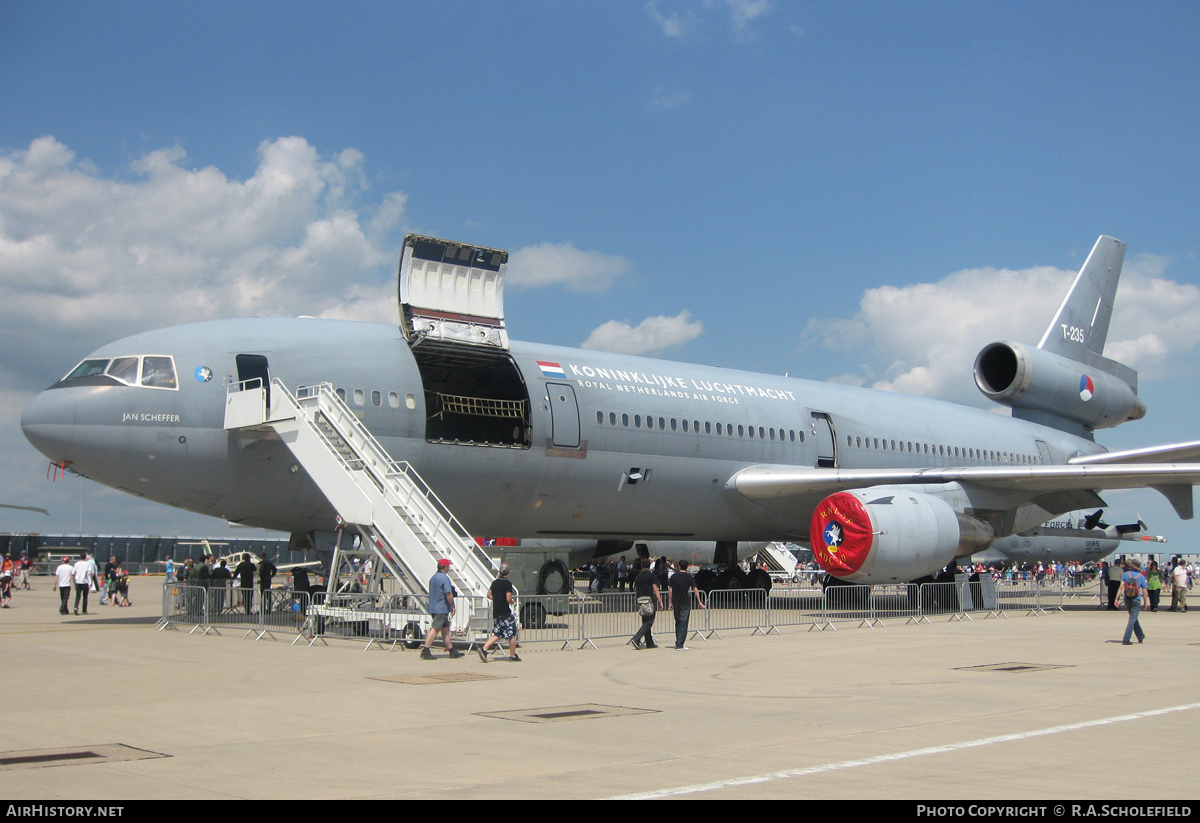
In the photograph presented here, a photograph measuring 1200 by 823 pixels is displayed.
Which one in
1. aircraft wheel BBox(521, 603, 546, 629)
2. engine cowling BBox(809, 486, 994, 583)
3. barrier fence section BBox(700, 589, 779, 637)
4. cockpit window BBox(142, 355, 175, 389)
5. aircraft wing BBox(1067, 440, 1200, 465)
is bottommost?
barrier fence section BBox(700, 589, 779, 637)

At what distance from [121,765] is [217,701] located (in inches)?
121

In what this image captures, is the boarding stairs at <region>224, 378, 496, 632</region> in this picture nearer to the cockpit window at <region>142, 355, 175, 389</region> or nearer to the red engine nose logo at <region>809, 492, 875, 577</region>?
the cockpit window at <region>142, 355, 175, 389</region>

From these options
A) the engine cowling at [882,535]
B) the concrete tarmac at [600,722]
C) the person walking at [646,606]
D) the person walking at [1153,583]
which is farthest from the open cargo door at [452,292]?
the person walking at [1153,583]

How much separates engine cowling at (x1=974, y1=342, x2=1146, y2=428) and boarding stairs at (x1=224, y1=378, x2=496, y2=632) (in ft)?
64.4

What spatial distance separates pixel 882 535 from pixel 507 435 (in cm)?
725

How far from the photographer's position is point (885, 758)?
24.1 feet

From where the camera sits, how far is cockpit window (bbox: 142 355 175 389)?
16.6 meters

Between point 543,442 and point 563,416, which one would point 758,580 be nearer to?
point 563,416

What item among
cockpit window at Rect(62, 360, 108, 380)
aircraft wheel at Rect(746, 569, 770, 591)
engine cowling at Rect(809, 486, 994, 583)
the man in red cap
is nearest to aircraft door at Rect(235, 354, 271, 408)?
cockpit window at Rect(62, 360, 108, 380)

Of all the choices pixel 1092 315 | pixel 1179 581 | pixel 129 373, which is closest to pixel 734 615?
pixel 129 373

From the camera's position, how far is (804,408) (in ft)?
84.2

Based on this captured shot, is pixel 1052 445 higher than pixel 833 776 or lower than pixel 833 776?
higher
